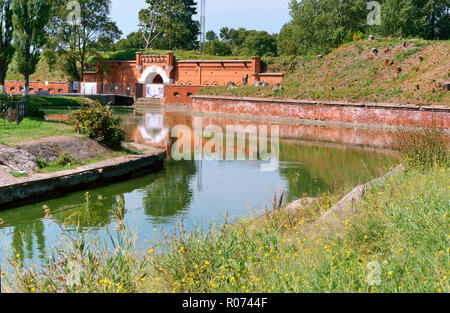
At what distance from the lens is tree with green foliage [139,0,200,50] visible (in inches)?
2339

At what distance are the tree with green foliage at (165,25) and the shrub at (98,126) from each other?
45.2m

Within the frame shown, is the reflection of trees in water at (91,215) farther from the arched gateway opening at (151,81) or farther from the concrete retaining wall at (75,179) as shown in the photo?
the arched gateway opening at (151,81)

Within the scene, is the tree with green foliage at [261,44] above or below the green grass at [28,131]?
above

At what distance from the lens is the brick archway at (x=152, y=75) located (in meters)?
47.5

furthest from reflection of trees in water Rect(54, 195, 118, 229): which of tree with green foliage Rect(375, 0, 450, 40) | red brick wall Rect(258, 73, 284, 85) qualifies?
tree with green foliage Rect(375, 0, 450, 40)

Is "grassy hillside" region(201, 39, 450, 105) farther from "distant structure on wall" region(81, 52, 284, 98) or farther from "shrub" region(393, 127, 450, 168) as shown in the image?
"shrub" region(393, 127, 450, 168)

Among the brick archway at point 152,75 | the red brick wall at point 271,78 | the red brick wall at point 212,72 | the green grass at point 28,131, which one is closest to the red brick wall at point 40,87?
the brick archway at point 152,75

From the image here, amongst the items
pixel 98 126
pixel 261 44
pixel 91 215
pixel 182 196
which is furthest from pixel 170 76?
pixel 91 215

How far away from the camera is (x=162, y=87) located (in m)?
46.9

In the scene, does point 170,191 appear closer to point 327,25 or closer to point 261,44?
point 327,25

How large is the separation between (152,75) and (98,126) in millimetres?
36095

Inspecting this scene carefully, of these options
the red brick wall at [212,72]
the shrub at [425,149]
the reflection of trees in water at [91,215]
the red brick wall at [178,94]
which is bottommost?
the reflection of trees in water at [91,215]

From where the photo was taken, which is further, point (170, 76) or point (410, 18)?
point (170, 76)

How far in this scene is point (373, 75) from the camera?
103 ft
